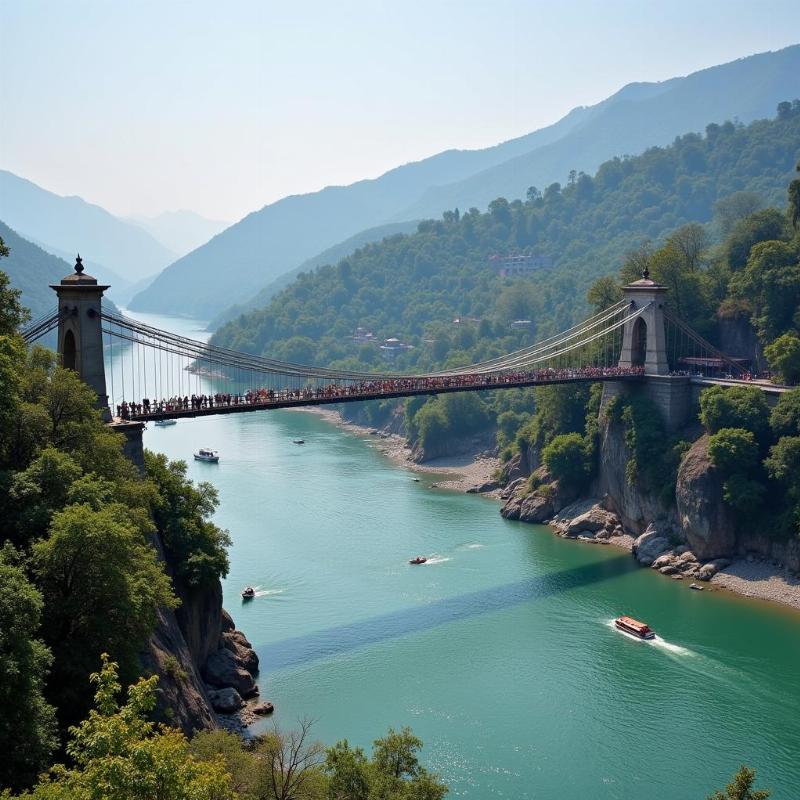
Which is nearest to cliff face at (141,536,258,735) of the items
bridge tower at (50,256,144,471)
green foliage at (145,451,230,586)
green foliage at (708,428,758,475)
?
green foliage at (145,451,230,586)

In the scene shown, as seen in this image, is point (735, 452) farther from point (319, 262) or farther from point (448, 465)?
point (319, 262)

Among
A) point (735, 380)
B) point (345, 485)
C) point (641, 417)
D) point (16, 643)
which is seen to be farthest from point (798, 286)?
point (16, 643)

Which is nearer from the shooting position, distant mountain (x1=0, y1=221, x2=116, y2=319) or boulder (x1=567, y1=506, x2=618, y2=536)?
boulder (x1=567, y1=506, x2=618, y2=536)

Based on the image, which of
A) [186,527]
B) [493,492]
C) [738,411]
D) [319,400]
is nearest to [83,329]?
[186,527]

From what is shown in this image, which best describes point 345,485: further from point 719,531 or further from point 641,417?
point 719,531

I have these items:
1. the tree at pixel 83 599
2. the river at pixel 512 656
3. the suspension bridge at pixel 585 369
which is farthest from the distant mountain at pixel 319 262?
the tree at pixel 83 599

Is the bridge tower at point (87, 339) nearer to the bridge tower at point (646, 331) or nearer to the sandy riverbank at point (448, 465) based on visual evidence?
the bridge tower at point (646, 331)

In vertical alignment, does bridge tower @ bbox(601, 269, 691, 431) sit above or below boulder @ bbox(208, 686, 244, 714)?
above

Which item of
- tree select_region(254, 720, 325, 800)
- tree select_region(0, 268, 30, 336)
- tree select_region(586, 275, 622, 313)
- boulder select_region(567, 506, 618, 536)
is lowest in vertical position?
tree select_region(254, 720, 325, 800)

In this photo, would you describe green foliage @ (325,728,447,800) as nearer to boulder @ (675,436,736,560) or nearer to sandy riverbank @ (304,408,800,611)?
sandy riverbank @ (304,408,800,611)
